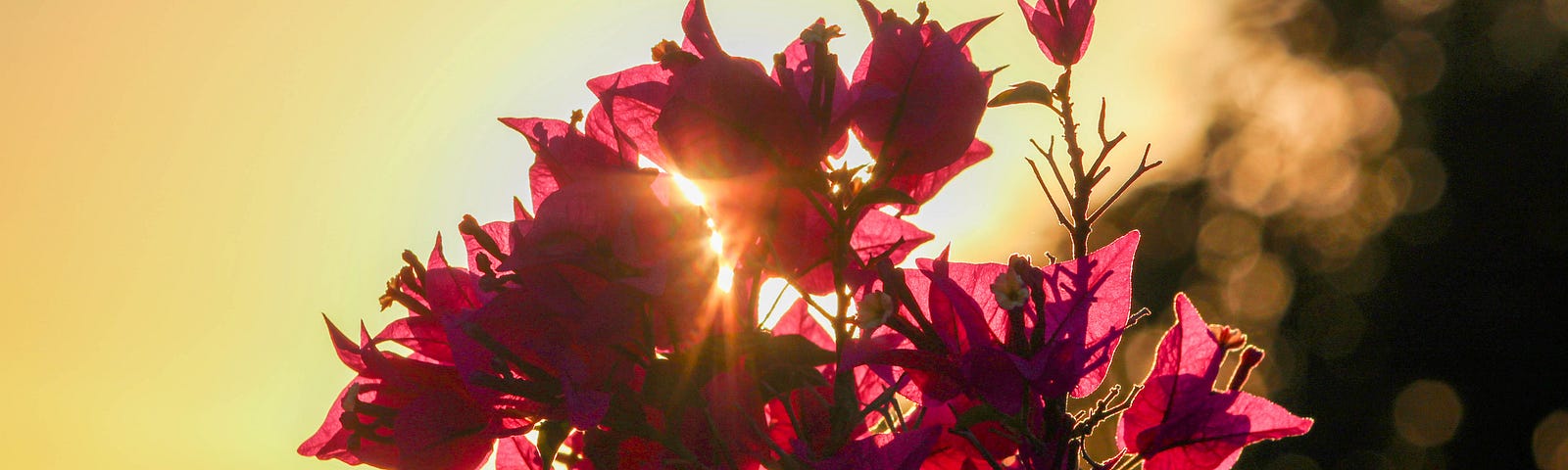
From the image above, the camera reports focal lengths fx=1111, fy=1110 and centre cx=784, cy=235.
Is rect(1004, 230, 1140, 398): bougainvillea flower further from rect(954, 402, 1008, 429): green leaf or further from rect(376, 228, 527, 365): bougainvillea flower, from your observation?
rect(376, 228, 527, 365): bougainvillea flower

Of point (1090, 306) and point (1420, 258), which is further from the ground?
point (1090, 306)

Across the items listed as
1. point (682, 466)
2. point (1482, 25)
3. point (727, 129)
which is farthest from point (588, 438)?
point (1482, 25)

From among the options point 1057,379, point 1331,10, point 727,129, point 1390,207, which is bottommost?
point 1390,207

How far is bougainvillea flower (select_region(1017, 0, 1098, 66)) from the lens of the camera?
598 mm

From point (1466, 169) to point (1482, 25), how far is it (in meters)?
0.87

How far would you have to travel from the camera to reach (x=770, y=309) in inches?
22.5

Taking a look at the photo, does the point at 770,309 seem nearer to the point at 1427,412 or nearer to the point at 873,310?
the point at 873,310

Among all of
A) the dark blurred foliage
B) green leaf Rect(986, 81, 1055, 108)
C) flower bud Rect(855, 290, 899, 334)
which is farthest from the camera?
the dark blurred foliage

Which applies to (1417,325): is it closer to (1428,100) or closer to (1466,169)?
(1466,169)

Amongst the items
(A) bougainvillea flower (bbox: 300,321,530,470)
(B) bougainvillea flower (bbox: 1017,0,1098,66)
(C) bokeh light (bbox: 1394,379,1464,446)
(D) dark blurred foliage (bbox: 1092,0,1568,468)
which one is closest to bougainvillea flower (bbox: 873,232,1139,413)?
(B) bougainvillea flower (bbox: 1017,0,1098,66)

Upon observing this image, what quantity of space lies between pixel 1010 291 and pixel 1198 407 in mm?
116

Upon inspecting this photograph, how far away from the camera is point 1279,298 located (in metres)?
6.21

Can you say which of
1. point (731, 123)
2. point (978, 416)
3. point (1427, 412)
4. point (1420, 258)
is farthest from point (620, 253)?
point (1420, 258)

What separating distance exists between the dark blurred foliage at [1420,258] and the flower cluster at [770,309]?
522 cm
